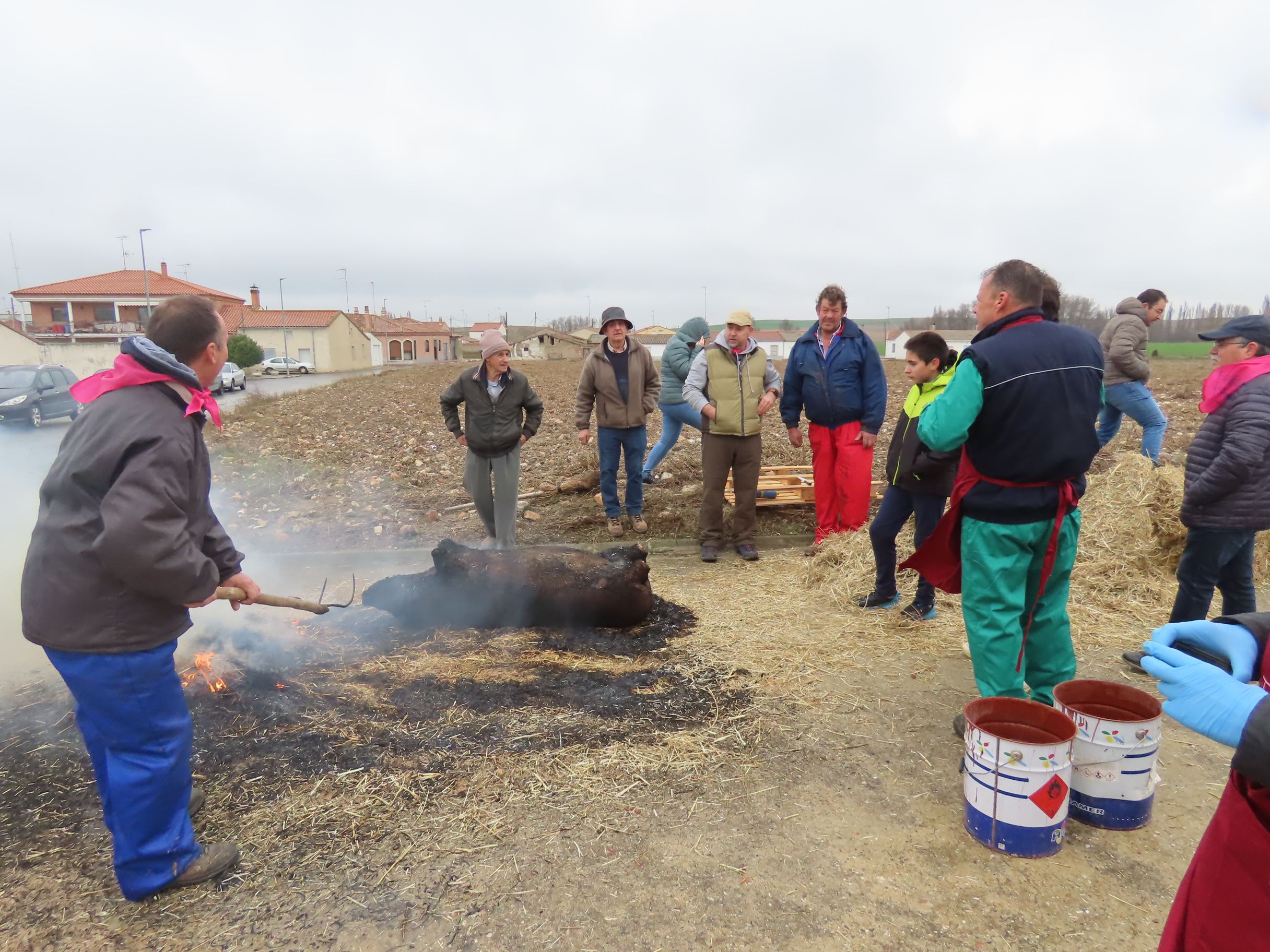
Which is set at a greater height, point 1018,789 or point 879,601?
point 1018,789

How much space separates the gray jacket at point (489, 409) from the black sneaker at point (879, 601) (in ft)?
10.4

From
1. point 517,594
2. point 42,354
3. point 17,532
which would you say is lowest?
point 517,594

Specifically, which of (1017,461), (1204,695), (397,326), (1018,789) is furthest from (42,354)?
(397,326)

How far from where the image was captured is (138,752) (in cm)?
251

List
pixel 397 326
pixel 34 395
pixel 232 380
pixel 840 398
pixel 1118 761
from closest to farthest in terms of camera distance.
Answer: pixel 1118 761
pixel 840 398
pixel 34 395
pixel 232 380
pixel 397 326

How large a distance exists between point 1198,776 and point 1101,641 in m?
1.65

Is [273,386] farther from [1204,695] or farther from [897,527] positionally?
[1204,695]

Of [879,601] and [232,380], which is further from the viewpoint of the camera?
[232,380]

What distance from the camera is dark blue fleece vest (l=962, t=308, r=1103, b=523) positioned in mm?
3084

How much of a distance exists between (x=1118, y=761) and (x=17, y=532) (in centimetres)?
787

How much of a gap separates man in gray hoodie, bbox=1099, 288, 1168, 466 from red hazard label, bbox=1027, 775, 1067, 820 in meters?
5.78

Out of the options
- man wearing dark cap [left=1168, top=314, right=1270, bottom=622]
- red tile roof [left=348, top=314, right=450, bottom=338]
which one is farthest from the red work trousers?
red tile roof [left=348, top=314, right=450, bottom=338]

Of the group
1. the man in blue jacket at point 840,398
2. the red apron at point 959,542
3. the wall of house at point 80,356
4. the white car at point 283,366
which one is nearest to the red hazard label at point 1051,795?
the red apron at point 959,542

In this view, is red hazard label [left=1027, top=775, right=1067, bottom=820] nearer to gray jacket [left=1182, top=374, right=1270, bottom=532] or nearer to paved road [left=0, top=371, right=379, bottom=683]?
gray jacket [left=1182, top=374, right=1270, bottom=532]
